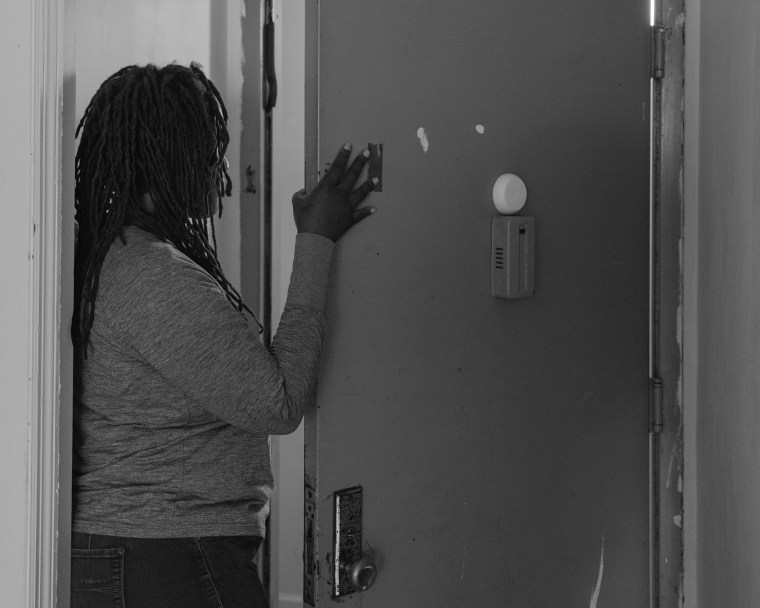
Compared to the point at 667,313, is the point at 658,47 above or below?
above

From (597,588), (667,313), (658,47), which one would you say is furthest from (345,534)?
(658,47)

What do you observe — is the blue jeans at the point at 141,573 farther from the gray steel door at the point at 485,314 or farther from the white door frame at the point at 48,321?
the gray steel door at the point at 485,314

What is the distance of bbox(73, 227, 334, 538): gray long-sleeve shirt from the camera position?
1213 mm

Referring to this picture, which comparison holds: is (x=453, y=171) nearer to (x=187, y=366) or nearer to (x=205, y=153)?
(x=205, y=153)

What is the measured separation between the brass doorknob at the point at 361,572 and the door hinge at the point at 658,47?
1.08m

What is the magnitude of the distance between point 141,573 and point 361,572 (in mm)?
313

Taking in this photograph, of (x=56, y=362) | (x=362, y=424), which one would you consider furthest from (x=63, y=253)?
(x=362, y=424)

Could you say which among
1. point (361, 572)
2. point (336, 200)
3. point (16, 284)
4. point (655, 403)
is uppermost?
point (336, 200)

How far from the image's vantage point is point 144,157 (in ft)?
4.34

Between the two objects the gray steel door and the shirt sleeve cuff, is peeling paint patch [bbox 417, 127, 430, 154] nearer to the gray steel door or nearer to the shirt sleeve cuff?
the gray steel door

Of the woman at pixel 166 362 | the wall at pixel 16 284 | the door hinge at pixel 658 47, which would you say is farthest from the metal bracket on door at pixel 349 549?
the door hinge at pixel 658 47

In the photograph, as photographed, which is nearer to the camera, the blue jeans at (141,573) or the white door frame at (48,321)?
the white door frame at (48,321)

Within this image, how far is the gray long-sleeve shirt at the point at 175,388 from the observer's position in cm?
121

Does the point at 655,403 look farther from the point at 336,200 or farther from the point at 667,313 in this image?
the point at 336,200
